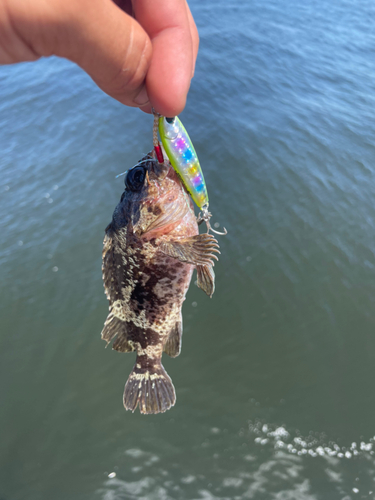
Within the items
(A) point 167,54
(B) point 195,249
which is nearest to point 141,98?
(A) point 167,54

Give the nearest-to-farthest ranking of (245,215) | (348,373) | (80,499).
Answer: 1. (80,499)
2. (348,373)
3. (245,215)

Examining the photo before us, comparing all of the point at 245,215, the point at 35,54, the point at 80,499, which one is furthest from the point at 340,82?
the point at 80,499

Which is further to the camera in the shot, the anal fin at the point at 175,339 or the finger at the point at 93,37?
the anal fin at the point at 175,339

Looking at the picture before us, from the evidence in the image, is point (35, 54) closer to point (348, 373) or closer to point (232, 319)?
point (232, 319)

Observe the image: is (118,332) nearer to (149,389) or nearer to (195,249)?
(149,389)

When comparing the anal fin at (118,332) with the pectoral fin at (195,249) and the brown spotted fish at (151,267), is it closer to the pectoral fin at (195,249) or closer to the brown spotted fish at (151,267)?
the brown spotted fish at (151,267)

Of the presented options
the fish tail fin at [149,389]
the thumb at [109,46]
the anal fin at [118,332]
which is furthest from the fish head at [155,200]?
the fish tail fin at [149,389]
